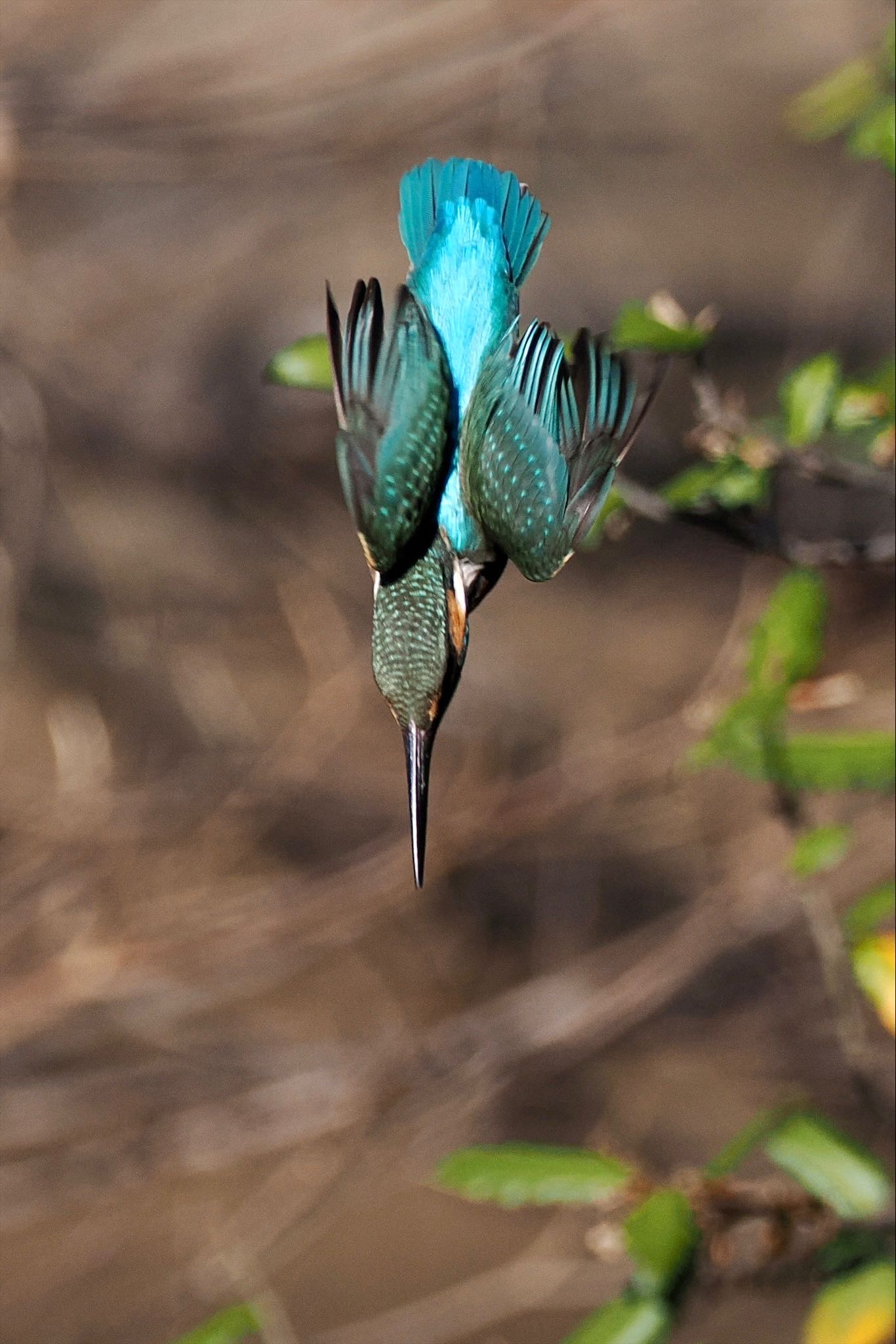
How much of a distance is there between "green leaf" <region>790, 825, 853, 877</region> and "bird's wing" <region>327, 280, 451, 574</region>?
43 cm

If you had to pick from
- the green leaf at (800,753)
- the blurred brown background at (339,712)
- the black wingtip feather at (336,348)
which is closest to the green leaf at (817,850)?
the green leaf at (800,753)

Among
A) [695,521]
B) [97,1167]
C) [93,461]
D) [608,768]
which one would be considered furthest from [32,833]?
[695,521]

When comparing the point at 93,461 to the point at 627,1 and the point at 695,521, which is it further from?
the point at 695,521

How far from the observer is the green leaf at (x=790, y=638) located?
120cm

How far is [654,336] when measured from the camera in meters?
1.10

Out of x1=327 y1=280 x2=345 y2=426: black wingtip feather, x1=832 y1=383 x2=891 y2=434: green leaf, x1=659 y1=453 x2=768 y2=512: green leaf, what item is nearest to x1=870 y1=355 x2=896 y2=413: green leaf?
x1=832 y1=383 x2=891 y2=434: green leaf

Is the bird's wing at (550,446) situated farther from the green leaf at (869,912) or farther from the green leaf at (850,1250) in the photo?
the green leaf at (850,1250)

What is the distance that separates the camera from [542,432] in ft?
3.23

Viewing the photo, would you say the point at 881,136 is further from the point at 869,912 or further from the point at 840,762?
the point at 869,912

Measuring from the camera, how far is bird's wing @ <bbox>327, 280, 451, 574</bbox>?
0.92m

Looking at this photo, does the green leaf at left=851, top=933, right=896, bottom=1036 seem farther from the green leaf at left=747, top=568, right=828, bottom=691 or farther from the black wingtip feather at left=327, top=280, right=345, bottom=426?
the black wingtip feather at left=327, top=280, right=345, bottom=426

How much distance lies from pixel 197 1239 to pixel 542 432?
7.49 ft

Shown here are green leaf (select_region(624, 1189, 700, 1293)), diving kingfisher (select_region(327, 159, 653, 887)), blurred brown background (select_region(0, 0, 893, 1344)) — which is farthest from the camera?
blurred brown background (select_region(0, 0, 893, 1344))

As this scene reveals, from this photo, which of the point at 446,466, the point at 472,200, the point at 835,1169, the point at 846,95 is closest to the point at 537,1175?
the point at 835,1169
